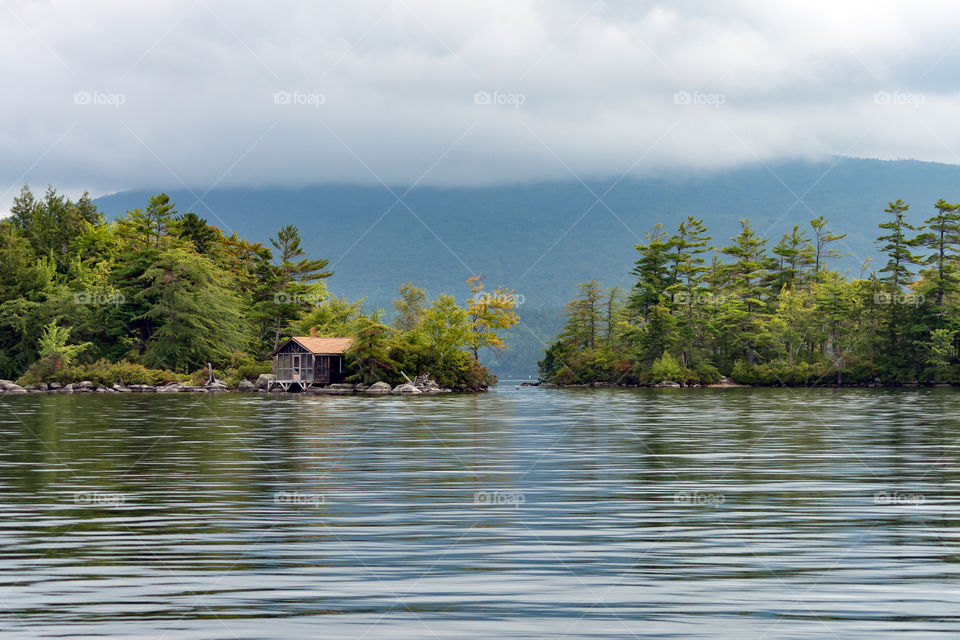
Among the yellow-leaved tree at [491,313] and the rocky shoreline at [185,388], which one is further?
the yellow-leaved tree at [491,313]

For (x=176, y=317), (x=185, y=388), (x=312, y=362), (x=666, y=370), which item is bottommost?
(x=185, y=388)

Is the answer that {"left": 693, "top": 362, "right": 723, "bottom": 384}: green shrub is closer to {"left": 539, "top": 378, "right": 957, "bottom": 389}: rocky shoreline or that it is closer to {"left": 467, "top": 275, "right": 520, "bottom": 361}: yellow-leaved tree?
{"left": 539, "top": 378, "right": 957, "bottom": 389}: rocky shoreline

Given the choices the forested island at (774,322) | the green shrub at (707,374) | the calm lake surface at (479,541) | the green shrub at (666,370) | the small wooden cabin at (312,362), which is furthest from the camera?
the green shrub at (707,374)

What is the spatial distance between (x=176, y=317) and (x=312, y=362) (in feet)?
41.4

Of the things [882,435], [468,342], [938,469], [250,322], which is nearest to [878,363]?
[468,342]

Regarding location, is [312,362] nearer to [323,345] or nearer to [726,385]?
[323,345]

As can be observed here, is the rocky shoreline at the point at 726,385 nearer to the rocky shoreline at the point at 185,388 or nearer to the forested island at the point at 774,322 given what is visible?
the forested island at the point at 774,322

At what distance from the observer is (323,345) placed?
78812mm

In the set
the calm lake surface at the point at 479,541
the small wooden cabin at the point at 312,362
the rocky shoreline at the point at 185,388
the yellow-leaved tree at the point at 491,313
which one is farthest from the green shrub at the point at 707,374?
the calm lake surface at the point at 479,541

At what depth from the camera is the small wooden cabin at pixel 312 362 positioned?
78000mm

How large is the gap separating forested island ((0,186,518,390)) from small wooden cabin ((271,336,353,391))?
1.59 metres

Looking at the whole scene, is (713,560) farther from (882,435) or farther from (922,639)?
(882,435)

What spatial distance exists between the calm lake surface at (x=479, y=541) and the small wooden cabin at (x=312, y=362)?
172 feet

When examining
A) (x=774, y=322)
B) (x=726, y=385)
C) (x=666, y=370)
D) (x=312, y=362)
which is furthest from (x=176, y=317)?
(x=774, y=322)
